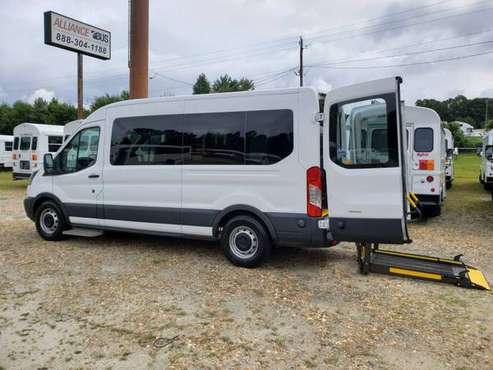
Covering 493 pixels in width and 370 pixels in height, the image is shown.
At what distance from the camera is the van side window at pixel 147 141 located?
594 cm

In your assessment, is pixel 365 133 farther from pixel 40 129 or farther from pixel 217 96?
pixel 40 129

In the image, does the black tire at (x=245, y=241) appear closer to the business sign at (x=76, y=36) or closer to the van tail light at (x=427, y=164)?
the van tail light at (x=427, y=164)

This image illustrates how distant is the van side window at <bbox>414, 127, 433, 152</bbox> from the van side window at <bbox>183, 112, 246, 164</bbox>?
540 centimetres

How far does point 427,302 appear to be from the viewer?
4414 millimetres

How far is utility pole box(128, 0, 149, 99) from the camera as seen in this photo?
14078 mm

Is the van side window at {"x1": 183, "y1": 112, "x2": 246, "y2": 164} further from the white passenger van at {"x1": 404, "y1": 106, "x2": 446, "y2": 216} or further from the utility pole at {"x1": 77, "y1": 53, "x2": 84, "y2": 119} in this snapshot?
the utility pole at {"x1": 77, "y1": 53, "x2": 84, "y2": 119}

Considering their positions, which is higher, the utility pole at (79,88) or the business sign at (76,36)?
the business sign at (76,36)

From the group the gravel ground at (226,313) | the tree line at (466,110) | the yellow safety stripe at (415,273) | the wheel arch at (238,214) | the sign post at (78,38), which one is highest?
the tree line at (466,110)

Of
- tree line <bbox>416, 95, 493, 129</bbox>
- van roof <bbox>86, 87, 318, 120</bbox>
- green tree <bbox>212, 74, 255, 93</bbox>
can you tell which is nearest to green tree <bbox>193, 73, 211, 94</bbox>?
green tree <bbox>212, 74, 255, 93</bbox>

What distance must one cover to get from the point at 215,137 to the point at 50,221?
380 centimetres

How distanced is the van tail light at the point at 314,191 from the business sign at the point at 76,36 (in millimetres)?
16099

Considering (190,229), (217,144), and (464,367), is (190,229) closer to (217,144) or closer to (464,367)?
(217,144)

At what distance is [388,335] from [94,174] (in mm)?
5127

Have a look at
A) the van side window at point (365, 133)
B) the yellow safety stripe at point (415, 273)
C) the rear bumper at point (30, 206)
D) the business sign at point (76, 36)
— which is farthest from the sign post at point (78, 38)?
the yellow safety stripe at point (415, 273)
